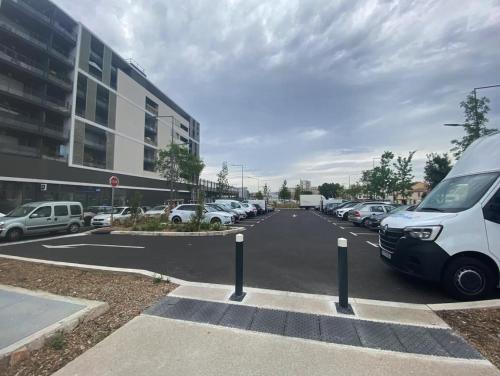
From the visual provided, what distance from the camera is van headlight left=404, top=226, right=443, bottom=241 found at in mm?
4887

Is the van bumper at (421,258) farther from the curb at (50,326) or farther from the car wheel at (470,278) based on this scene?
the curb at (50,326)

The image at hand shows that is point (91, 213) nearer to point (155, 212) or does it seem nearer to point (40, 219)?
point (155, 212)

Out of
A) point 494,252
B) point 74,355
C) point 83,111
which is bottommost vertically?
point 74,355

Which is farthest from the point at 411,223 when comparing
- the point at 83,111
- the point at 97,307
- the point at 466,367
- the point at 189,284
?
the point at 83,111

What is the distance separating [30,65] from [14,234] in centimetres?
2431

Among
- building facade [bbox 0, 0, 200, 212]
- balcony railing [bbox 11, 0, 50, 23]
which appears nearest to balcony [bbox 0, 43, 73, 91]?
building facade [bbox 0, 0, 200, 212]

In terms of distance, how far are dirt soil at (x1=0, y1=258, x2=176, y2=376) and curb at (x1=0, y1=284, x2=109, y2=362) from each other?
0.06 m

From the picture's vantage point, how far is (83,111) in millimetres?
34375

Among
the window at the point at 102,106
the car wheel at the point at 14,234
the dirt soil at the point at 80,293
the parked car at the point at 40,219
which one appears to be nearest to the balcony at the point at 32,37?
the window at the point at 102,106

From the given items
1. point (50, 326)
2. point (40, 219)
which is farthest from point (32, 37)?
point (50, 326)

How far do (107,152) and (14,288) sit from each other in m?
37.3

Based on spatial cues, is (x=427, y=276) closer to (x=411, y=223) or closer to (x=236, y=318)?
(x=411, y=223)

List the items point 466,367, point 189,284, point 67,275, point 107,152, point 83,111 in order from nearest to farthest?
point 466,367 → point 189,284 → point 67,275 → point 83,111 → point 107,152

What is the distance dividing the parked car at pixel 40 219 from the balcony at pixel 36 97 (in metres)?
19.3
